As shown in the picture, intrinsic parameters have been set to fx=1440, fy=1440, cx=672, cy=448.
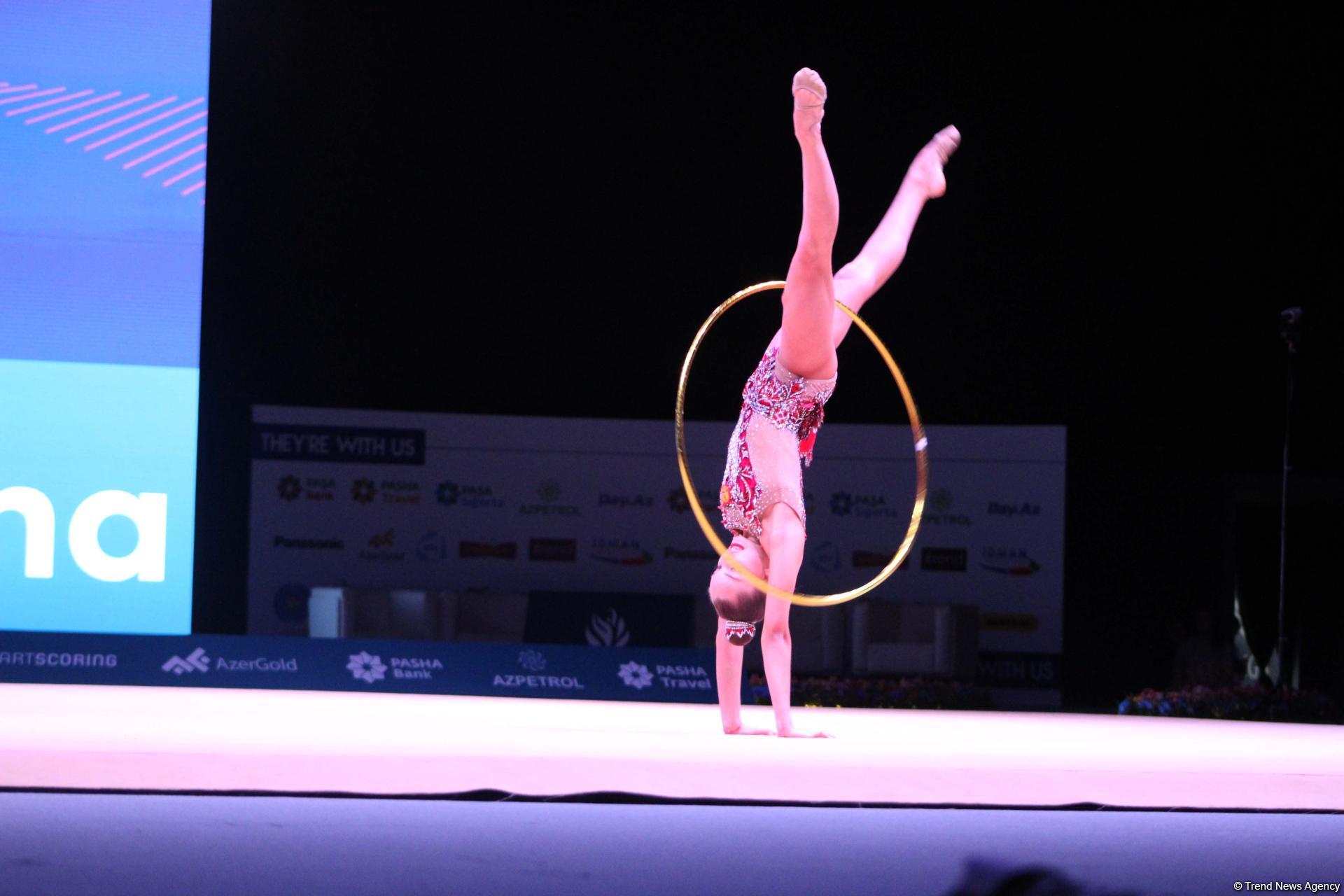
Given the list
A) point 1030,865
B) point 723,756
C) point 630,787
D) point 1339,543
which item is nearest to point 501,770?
point 630,787

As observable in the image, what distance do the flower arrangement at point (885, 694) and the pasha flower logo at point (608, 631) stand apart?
899 mm

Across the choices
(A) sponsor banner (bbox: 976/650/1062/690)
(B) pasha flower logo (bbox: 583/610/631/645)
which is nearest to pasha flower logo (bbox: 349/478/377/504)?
(B) pasha flower logo (bbox: 583/610/631/645)

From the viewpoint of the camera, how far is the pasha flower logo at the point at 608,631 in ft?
30.9

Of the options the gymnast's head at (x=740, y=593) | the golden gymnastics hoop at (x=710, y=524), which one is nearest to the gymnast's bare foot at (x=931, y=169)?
the golden gymnastics hoop at (x=710, y=524)

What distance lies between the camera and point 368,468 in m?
9.76

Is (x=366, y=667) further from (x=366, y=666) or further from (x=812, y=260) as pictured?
(x=812, y=260)

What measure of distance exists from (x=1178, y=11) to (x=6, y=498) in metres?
7.53

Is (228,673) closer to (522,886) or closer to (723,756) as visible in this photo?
(723,756)

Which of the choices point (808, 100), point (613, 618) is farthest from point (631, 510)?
point (808, 100)

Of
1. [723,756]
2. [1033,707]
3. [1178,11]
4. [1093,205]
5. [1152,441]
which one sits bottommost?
[1033,707]

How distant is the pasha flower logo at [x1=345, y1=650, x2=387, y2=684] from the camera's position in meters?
7.35

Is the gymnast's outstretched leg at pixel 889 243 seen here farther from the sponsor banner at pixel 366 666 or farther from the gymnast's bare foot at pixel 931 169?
the sponsor banner at pixel 366 666

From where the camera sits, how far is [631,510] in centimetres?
997

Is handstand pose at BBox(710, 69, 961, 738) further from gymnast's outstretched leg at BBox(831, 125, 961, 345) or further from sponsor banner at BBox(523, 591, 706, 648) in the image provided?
sponsor banner at BBox(523, 591, 706, 648)
